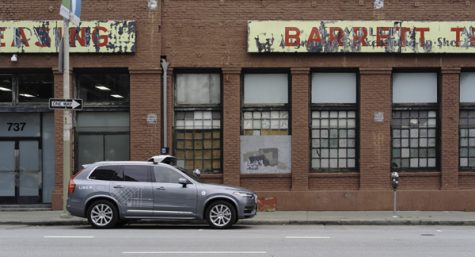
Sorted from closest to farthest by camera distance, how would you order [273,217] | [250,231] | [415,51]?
[250,231] < [273,217] < [415,51]

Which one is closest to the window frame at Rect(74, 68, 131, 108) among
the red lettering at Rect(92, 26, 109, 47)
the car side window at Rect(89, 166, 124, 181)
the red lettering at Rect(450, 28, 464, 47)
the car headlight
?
the red lettering at Rect(92, 26, 109, 47)

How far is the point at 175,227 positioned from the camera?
605 inches

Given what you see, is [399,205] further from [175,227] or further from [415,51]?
[175,227]

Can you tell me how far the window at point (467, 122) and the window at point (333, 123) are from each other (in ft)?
11.0

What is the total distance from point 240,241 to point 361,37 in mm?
8908

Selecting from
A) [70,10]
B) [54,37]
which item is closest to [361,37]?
[70,10]

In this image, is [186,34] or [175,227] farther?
[186,34]

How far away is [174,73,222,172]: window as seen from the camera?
19156 mm

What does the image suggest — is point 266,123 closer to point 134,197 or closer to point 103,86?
point 103,86

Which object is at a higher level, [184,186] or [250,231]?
[184,186]

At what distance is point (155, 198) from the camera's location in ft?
48.0

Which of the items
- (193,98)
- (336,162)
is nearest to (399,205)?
(336,162)

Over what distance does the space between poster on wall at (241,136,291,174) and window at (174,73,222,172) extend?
862 millimetres

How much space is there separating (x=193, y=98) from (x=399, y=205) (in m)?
7.16
